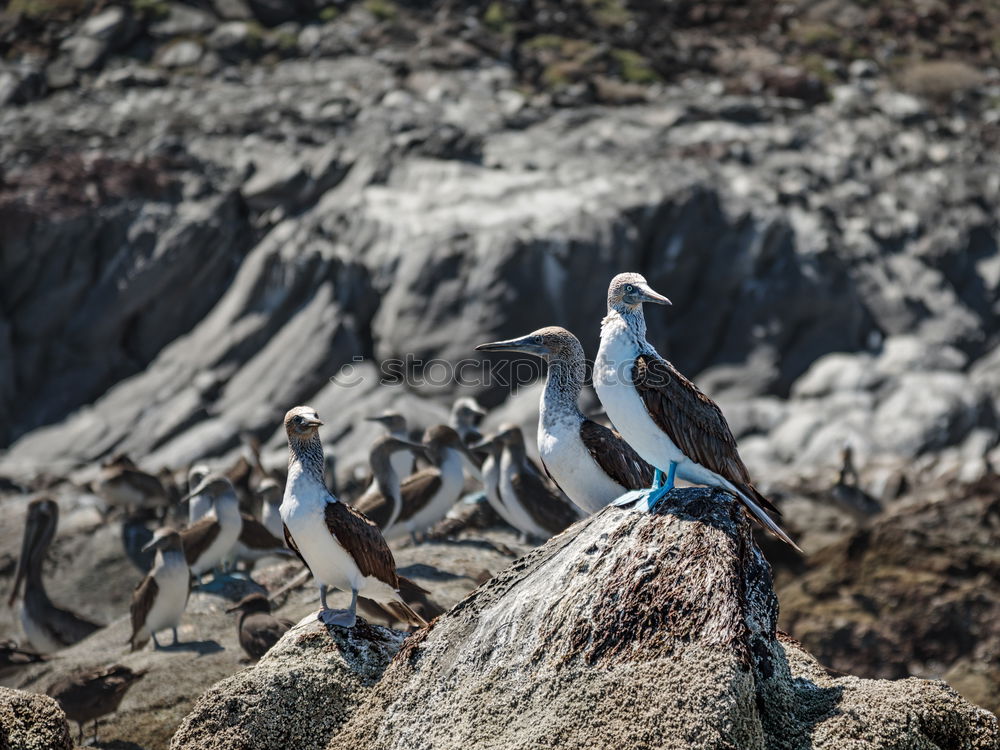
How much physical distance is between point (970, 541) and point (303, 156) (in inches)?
1195

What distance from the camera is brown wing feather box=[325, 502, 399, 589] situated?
8.58 m

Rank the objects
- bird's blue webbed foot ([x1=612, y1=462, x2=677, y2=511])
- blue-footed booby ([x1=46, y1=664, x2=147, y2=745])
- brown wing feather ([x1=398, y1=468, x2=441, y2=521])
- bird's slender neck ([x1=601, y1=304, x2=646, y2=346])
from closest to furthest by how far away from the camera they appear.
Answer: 1. bird's blue webbed foot ([x1=612, y1=462, x2=677, y2=511])
2. bird's slender neck ([x1=601, y1=304, x2=646, y2=346])
3. blue-footed booby ([x1=46, y1=664, x2=147, y2=745])
4. brown wing feather ([x1=398, y1=468, x2=441, y2=521])

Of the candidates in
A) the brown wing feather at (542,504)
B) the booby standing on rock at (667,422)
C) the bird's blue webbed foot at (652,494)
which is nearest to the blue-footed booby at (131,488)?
the brown wing feather at (542,504)

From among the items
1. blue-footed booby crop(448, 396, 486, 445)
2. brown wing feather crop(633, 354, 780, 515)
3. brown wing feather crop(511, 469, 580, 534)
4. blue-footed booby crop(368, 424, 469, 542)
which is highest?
brown wing feather crop(633, 354, 780, 515)

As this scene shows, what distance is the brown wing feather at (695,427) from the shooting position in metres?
7.36

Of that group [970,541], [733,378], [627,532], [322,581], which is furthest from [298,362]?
[627,532]

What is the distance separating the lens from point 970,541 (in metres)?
18.2

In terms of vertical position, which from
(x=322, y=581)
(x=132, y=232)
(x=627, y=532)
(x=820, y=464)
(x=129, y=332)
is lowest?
(x=820, y=464)

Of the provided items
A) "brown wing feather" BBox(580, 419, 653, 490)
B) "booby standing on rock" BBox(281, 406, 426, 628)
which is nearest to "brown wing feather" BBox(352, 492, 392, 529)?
"booby standing on rock" BBox(281, 406, 426, 628)

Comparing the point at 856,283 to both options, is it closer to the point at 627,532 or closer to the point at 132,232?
the point at 132,232

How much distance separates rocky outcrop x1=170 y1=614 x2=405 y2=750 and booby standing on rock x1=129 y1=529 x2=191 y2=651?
4.31 m

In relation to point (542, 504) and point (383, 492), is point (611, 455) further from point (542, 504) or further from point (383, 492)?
point (383, 492)

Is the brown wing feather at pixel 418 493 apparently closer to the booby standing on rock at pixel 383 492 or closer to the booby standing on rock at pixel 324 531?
the booby standing on rock at pixel 383 492

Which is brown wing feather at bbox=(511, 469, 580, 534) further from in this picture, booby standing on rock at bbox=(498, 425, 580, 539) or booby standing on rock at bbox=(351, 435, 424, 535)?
booby standing on rock at bbox=(351, 435, 424, 535)
